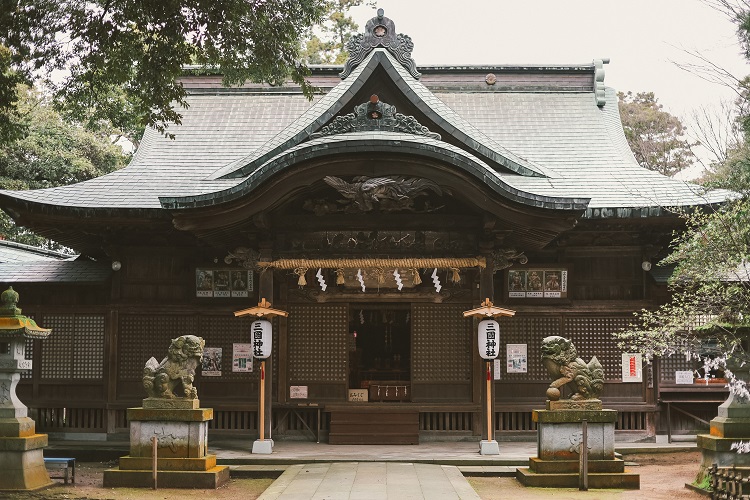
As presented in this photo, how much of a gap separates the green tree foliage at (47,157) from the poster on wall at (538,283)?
56.8 feet

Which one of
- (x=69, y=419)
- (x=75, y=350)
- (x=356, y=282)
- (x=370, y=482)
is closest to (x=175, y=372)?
(x=370, y=482)

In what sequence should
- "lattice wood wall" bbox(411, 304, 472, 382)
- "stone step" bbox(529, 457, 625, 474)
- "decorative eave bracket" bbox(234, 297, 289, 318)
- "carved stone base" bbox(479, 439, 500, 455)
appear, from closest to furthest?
"stone step" bbox(529, 457, 625, 474), "carved stone base" bbox(479, 439, 500, 455), "decorative eave bracket" bbox(234, 297, 289, 318), "lattice wood wall" bbox(411, 304, 472, 382)

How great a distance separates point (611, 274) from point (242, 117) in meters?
9.34

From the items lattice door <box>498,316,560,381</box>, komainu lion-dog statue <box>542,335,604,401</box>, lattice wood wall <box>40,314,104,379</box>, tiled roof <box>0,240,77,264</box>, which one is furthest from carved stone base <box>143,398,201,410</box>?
tiled roof <box>0,240,77,264</box>

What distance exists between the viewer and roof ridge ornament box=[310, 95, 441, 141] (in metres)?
15.1

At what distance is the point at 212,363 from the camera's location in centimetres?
1669

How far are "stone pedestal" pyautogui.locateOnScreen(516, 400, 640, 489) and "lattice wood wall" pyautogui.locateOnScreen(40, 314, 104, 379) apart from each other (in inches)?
348

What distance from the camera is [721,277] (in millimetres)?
12445

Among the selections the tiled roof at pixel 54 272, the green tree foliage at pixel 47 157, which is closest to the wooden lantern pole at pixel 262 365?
the tiled roof at pixel 54 272

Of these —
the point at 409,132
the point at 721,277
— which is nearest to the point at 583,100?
the point at 409,132

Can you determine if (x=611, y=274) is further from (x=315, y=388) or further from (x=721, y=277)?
(x=315, y=388)

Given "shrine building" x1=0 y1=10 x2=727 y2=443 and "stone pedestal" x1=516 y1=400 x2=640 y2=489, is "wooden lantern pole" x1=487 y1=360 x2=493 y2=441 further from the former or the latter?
"stone pedestal" x1=516 y1=400 x2=640 y2=489

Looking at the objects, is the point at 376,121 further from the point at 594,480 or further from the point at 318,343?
the point at 594,480

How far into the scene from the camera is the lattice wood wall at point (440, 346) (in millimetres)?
16562
